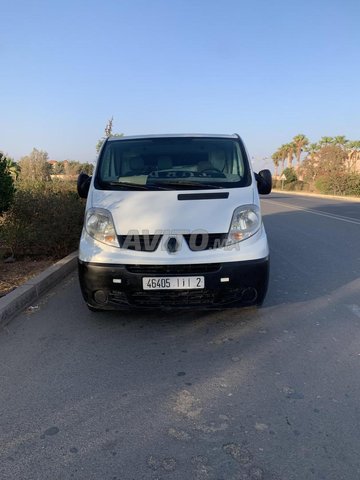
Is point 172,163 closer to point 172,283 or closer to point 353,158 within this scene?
point 172,283

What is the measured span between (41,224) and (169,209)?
3.79 meters

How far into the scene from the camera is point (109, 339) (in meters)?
3.89

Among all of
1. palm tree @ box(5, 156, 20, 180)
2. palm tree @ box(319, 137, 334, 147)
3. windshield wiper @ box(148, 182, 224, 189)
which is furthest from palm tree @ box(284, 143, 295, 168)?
windshield wiper @ box(148, 182, 224, 189)

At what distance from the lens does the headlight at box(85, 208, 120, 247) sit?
4.00m

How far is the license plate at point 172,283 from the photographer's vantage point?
3.78m

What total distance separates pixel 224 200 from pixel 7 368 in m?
2.50

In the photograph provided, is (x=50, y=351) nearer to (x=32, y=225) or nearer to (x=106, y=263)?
(x=106, y=263)

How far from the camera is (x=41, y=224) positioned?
23.2ft

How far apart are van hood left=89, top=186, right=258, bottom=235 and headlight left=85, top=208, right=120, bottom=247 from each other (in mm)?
60

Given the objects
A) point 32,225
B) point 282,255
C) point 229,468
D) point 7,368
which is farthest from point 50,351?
point 282,255

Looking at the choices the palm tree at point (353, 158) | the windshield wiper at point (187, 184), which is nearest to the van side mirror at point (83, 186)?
the windshield wiper at point (187, 184)

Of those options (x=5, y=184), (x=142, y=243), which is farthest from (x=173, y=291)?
(x=5, y=184)

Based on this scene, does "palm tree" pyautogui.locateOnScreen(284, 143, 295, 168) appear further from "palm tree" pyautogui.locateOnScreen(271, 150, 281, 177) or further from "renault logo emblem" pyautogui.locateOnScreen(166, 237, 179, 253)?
"renault logo emblem" pyautogui.locateOnScreen(166, 237, 179, 253)

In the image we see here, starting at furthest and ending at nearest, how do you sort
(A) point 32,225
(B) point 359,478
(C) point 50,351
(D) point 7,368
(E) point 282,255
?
(E) point 282,255 < (A) point 32,225 < (C) point 50,351 < (D) point 7,368 < (B) point 359,478
